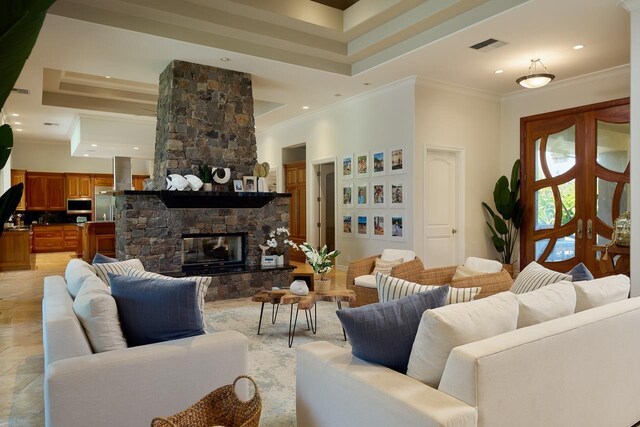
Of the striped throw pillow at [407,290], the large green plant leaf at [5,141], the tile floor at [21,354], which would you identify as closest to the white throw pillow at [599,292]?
the striped throw pillow at [407,290]

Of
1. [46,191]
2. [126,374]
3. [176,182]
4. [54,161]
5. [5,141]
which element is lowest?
[126,374]

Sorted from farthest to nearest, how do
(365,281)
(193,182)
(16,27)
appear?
1. (193,182)
2. (365,281)
3. (16,27)

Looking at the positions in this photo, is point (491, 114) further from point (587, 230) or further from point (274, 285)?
point (274, 285)

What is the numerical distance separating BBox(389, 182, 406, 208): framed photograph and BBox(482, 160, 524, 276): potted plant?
162cm

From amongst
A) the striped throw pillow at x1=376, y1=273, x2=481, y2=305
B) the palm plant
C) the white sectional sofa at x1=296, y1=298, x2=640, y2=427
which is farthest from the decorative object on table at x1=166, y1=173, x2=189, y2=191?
the palm plant

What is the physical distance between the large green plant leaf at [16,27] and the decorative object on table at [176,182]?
5.26m

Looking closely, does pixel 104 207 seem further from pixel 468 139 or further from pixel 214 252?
pixel 468 139

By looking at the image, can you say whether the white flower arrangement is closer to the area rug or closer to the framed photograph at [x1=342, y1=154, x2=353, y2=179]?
the area rug

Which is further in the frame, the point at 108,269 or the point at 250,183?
the point at 250,183

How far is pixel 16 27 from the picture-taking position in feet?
1.94

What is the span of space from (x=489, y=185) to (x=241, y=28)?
481cm

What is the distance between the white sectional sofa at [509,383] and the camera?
1.58 meters

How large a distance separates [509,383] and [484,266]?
2275mm

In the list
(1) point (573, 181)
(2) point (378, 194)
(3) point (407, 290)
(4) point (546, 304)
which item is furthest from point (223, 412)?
(1) point (573, 181)
